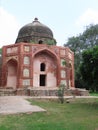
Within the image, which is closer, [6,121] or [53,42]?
[6,121]

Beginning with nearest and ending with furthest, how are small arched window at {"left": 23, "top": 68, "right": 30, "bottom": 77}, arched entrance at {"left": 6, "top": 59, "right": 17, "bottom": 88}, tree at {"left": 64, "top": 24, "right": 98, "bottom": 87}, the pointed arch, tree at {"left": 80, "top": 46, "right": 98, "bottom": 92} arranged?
tree at {"left": 80, "top": 46, "right": 98, "bottom": 92} < small arched window at {"left": 23, "top": 68, "right": 30, "bottom": 77} < the pointed arch < arched entrance at {"left": 6, "top": 59, "right": 17, "bottom": 88} < tree at {"left": 64, "top": 24, "right": 98, "bottom": 87}

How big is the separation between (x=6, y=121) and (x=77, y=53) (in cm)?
2838

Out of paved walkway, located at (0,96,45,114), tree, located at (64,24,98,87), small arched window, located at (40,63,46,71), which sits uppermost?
tree, located at (64,24,98,87)

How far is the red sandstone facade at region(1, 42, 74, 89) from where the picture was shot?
22797 millimetres

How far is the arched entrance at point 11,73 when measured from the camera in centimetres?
2405

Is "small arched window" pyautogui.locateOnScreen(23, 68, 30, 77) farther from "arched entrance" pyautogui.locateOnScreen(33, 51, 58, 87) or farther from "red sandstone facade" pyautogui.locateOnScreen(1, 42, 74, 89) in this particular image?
"arched entrance" pyautogui.locateOnScreen(33, 51, 58, 87)

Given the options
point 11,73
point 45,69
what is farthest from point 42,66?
point 11,73

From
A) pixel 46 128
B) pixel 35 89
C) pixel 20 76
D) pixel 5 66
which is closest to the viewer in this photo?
pixel 46 128

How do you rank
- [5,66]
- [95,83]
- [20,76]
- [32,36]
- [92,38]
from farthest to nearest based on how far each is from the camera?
[92,38], [32,36], [5,66], [20,76], [95,83]

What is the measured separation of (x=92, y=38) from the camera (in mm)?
33438

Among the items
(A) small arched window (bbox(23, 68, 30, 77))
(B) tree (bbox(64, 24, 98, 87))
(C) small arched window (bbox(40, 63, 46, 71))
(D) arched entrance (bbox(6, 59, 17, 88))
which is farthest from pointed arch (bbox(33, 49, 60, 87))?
(B) tree (bbox(64, 24, 98, 87))

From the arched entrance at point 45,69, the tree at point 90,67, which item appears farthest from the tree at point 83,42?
the tree at point 90,67

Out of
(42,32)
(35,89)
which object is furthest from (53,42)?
(35,89)

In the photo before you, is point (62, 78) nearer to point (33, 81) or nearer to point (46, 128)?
point (33, 81)
